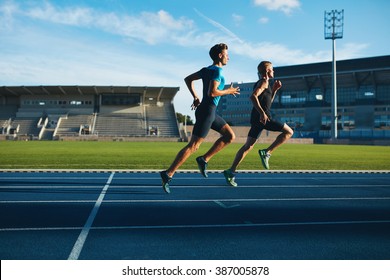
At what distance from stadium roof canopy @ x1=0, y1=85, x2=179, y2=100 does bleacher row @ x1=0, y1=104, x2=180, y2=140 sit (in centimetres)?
291

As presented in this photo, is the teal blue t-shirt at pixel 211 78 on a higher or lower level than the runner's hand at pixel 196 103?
higher

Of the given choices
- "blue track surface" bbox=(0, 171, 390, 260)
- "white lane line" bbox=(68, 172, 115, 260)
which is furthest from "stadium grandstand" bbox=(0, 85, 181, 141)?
"white lane line" bbox=(68, 172, 115, 260)

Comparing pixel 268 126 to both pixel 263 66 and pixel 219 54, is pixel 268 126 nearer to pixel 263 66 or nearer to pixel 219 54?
pixel 263 66

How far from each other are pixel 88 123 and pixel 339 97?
53609 millimetres

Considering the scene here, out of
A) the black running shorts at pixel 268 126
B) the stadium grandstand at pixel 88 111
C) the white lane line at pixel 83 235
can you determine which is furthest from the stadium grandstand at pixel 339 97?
the white lane line at pixel 83 235

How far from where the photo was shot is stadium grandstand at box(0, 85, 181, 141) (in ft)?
184

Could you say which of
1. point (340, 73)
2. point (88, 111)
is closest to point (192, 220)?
point (88, 111)

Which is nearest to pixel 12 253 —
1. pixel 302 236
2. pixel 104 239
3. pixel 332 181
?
pixel 104 239

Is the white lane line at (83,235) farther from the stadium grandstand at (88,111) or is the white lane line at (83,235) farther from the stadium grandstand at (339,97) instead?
the stadium grandstand at (339,97)

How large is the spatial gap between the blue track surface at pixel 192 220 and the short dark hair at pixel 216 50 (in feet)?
7.25

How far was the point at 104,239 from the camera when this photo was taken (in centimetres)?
319

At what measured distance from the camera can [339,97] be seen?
76562 mm

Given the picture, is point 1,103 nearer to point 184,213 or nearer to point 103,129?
point 103,129

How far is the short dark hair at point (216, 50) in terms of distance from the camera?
5344 millimetres
